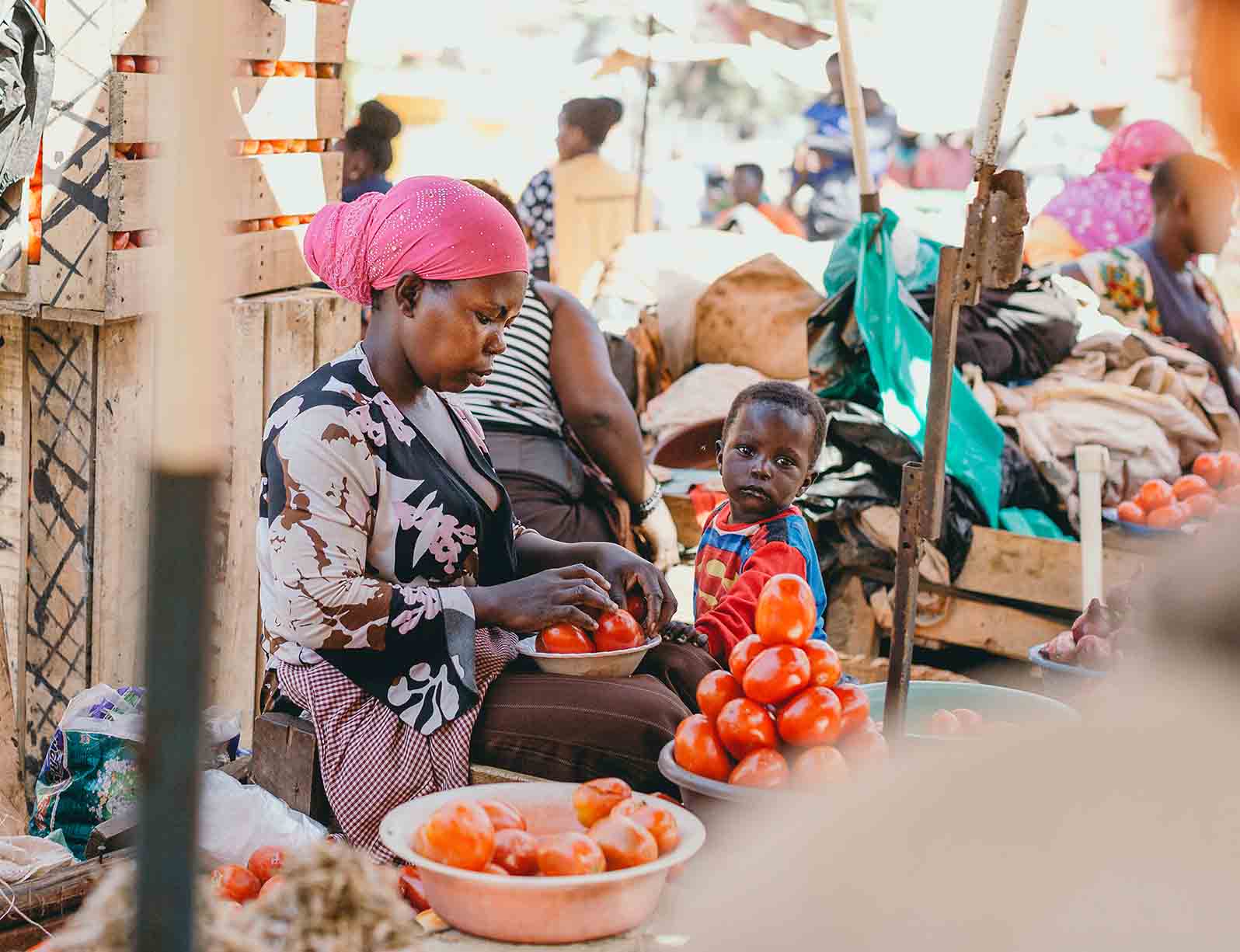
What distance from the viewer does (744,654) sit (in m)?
2.55

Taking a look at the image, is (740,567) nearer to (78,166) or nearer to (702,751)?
(702,751)

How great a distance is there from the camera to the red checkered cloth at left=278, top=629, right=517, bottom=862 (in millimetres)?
2824

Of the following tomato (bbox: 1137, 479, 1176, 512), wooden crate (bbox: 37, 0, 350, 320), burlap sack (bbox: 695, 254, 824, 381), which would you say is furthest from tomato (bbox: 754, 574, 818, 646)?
burlap sack (bbox: 695, 254, 824, 381)

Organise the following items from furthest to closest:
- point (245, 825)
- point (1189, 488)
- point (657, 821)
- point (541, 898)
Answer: point (1189, 488) → point (245, 825) → point (657, 821) → point (541, 898)

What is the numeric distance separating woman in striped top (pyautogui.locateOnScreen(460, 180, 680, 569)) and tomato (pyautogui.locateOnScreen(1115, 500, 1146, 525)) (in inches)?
86.2

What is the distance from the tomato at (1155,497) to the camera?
18.4ft

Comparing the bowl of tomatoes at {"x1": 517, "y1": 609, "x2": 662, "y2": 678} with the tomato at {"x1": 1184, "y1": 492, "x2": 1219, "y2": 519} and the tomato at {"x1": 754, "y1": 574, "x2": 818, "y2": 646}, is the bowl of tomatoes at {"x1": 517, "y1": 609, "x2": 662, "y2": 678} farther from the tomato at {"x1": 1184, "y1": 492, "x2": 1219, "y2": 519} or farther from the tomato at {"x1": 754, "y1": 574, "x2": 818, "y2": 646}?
the tomato at {"x1": 1184, "y1": 492, "x2": 1219, "y2": 519}

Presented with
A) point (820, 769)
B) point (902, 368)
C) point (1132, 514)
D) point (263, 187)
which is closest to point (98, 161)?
point (263, 187)

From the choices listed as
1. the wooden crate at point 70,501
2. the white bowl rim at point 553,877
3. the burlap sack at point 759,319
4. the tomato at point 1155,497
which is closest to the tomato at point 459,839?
the white bowl rim at point 553,877

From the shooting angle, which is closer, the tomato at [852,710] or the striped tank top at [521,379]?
the tomato at [852,710]

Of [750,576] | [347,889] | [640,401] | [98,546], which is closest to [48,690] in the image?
[98,546]

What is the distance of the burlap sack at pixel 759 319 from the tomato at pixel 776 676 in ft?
16.6

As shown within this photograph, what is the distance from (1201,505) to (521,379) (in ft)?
9.28

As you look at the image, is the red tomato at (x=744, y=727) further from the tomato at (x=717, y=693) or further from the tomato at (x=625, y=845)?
the tomato at (x=625, y=845)
